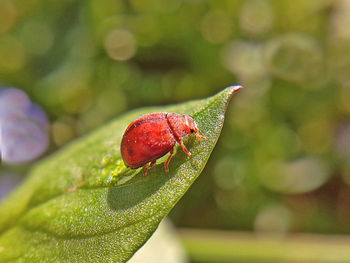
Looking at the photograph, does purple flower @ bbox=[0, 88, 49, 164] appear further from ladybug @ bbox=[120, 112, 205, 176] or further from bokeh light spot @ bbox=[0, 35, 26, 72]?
ladybug @ bbox=[120, 112, 205, 176]

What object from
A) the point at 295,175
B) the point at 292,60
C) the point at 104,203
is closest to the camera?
the point at 104,203

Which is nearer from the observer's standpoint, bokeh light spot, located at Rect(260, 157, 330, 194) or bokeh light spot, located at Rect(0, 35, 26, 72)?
bokeh light spot, located at Rect(260, 157, 330, 194)

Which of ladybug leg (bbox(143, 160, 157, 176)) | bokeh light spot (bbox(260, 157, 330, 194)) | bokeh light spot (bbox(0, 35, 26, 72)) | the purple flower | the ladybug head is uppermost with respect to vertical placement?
the ladybug head

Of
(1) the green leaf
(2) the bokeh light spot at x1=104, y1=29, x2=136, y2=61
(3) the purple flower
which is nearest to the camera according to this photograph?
(1) the green leaf

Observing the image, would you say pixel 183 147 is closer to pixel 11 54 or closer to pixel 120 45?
pixel 120 45

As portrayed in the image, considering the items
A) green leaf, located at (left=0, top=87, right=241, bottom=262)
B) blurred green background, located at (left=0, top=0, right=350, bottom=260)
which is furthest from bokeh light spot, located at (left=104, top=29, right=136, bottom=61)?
green leaf, located at (left=0, top=87, right=241, bottom=262)

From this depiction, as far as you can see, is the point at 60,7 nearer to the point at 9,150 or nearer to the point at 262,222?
the point at 9,150

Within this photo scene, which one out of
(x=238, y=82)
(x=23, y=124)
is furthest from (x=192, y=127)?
(x=23, y=124)

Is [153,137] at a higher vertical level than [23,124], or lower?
higher
